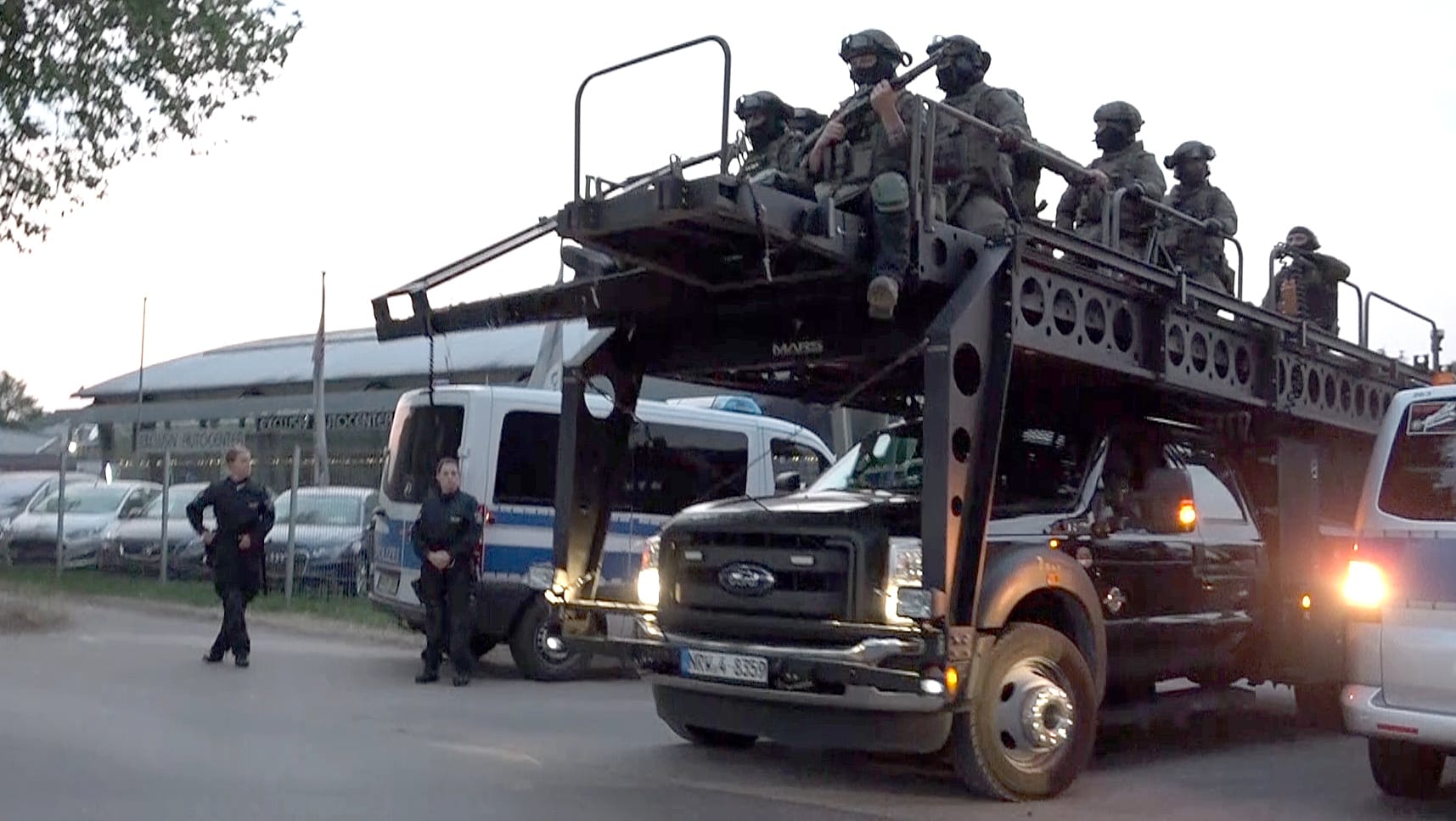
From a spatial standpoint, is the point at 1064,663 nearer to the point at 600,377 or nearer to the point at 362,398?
the point at 600,377

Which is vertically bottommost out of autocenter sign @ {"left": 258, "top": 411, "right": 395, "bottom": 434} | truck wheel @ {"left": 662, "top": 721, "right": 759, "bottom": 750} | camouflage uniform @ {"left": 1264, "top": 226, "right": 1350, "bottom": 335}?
truck wheel @ {"left": 662, "top": 721, "right": 759, "bottom": 750}

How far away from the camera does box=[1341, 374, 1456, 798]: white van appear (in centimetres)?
748

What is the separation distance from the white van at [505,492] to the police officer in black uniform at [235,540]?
1.02m

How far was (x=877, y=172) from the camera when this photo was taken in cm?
839

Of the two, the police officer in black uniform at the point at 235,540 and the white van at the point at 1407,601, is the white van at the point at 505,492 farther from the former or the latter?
the white van at the point at 1407,601

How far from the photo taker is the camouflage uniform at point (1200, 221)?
33.8 feet

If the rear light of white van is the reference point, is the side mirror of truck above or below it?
above

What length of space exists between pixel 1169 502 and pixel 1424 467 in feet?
5.77

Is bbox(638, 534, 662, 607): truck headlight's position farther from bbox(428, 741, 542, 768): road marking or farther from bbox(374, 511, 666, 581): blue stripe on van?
bbox(374, 511, 666, 581): blue stripe on van

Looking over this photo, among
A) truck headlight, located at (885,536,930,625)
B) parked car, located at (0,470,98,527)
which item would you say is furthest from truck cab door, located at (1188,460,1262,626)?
parked car, located at (0,470,98,527)

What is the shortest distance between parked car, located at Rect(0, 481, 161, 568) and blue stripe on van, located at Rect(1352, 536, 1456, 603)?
18948 mm

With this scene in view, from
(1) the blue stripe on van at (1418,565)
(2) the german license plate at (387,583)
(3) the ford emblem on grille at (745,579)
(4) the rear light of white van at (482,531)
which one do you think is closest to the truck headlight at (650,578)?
(3) the ford emblem on grille at (745,579)

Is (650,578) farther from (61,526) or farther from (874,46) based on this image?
(61,526)

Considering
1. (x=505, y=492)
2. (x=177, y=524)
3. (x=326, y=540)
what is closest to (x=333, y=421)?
(x=177, y=524)
